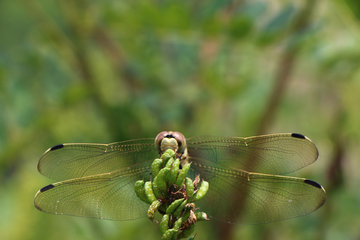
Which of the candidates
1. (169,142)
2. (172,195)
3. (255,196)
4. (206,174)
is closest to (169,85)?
(206,174)

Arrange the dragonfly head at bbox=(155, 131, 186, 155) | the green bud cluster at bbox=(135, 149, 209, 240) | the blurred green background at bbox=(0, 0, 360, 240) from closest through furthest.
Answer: the green bud cluster at bbox=(135, 149, 209, 240) < the dragonfly head at bbox=(155, 131, 186, 155) < the blurred green background at bbox=(0, 0, 360, 240)

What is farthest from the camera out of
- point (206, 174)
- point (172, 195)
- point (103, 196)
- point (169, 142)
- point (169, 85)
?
point (169, 85)

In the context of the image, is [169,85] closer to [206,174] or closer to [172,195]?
[206,174]

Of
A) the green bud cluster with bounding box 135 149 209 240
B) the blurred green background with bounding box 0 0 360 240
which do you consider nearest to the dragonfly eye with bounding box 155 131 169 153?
the green bud cluster with bounding box 135 149 209 240

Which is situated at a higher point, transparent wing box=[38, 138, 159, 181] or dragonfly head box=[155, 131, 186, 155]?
dragonfly head box=[155, 131, 186, 155]

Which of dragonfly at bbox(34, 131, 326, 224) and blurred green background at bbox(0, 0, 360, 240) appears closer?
dragonfly at bbox(34, 131, 326, 224)

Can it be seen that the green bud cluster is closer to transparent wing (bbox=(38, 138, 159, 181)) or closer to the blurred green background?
transparent wing (bbox=(38, 138, 159, 181))

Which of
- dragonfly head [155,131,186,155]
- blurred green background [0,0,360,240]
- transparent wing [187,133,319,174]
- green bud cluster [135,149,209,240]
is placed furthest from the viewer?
blurred green background [0,0,360,240]
